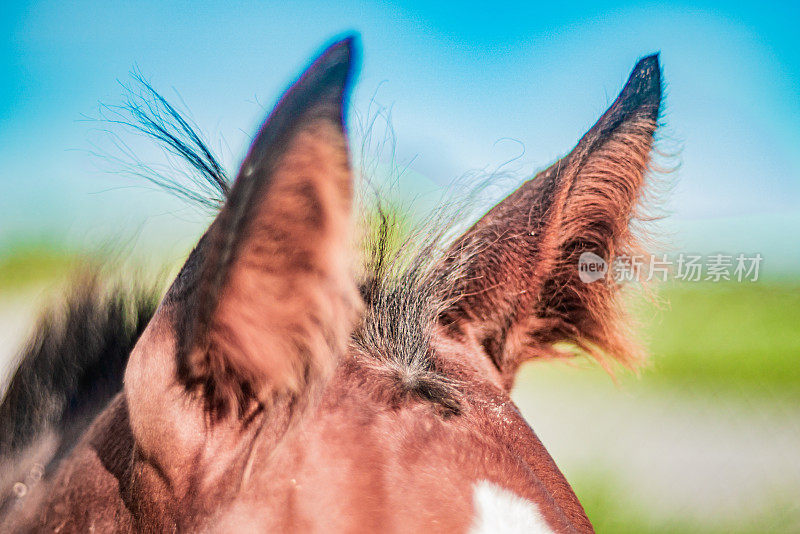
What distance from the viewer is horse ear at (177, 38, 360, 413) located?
1.75 ft

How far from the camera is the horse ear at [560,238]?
4.05 ft

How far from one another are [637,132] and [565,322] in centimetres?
49

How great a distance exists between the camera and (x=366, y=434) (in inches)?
28.5

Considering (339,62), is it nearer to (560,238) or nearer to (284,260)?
(284,260)

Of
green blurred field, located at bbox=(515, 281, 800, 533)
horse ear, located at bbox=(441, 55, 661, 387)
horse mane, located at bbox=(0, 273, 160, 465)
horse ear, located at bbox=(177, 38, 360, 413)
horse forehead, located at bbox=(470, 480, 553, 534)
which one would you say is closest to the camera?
horse ear, located at bbox=(177, 38, 360, 413)

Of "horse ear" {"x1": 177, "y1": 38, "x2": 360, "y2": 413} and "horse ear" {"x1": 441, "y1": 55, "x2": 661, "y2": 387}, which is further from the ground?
"horse ear" {"x1": 441, "y1": 55, "x2": 661, "y2": 387}

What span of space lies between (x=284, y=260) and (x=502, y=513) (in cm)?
45

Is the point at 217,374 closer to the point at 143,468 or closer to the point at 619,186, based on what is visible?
the point at 143,468

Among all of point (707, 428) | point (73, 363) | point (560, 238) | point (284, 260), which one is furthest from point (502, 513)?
point (707, 428)

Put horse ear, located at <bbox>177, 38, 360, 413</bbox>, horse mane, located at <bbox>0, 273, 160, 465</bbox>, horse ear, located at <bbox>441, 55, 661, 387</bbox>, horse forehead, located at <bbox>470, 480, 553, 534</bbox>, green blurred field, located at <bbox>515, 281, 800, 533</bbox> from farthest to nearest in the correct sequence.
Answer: green blurred field, located at <bbox>515, 281, 800, 533</bbox> → horse ear, located at <bbox>441, 55, 661, 387</bbox> → horse mane, located at <bbox>0, 273, 160, 465</bbox> → horse forehead, located at <bbox>470, 480, 553, 534</bbox> → horse ear, located at <bbox>177, 38, 360, 413</bbox>

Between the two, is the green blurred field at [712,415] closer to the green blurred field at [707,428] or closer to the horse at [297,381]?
the green blurred field at [707,428]

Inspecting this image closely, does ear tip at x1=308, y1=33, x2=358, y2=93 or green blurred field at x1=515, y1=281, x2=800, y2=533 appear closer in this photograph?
ear tip at x1=308, y1=33, x2=358, y2=93

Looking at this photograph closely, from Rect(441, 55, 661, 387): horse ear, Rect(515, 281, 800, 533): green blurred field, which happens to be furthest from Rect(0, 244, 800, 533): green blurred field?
Rect(441, 55, 661, 387): horse ear

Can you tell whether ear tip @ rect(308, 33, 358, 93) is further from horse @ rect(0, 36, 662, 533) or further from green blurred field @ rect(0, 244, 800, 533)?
green blurred field @ rect(0, 244, 800, 533)
